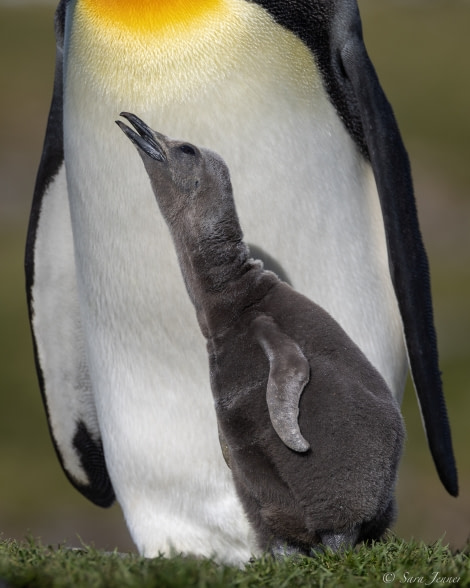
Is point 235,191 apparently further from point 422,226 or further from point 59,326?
point 422,226

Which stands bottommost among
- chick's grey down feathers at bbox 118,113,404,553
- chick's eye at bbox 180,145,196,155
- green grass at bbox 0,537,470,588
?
green grass at bbox 0,537,470,588

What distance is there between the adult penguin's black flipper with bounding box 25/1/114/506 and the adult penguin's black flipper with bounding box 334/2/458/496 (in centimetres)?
127

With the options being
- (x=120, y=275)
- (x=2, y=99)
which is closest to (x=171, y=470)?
(x=120, y=275)

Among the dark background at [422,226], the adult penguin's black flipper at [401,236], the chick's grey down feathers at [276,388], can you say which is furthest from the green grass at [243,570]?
the dark background at [422,226]

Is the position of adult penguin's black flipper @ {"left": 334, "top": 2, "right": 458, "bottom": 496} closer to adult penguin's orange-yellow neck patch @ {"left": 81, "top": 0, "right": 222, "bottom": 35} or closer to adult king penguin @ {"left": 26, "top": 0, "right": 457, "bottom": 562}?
adult king penguin @ {"left": 26, "top": 0, "right": 457, "bottom": 562}

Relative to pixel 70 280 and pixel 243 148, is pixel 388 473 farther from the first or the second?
pixel 70 280

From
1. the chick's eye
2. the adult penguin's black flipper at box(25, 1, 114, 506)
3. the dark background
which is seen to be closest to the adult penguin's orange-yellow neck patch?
the chick's eye

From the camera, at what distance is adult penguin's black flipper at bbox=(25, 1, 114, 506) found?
5016 millimetres

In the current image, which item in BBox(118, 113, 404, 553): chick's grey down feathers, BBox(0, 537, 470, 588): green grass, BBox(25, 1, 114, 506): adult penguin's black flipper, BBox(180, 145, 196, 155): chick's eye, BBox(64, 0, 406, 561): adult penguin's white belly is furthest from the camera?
BBox(25, 1, 114, 506): adult penguin's black flipper

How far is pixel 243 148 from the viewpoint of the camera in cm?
405

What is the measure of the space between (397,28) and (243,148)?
23.8 m

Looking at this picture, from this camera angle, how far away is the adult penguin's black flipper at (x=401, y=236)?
4.10 meters

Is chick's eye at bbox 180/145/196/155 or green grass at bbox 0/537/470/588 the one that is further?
chick's eye at bbox 180/145/196/155

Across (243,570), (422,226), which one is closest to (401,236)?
(243,570)
